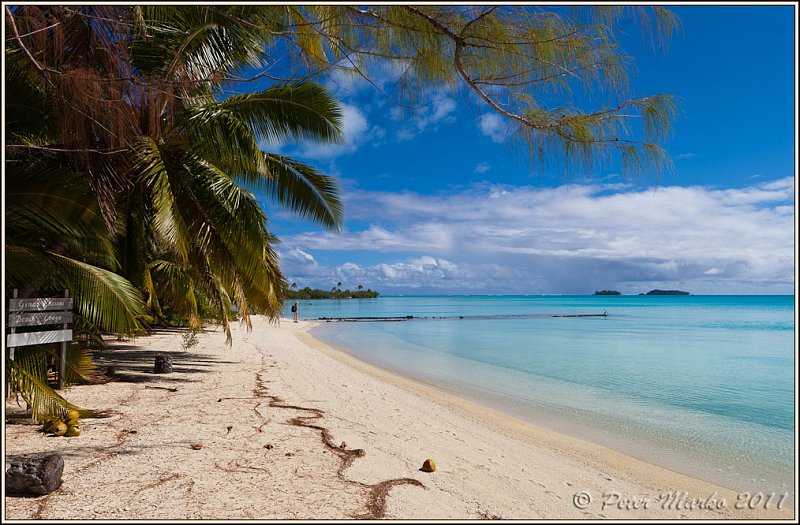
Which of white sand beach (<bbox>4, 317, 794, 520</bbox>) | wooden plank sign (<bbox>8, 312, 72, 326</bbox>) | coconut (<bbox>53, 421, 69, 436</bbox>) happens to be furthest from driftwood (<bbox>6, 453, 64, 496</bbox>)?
wooden plank sign (<bbox>8, 312, 72, 326</bbox>)

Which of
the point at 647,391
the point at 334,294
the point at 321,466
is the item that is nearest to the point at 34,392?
the point at 321,466

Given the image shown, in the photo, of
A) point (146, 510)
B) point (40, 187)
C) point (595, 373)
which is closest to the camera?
point (146, 510)

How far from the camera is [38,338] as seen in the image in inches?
206

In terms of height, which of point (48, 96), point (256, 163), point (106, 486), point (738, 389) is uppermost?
point (256, 163)

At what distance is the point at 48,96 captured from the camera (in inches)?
143

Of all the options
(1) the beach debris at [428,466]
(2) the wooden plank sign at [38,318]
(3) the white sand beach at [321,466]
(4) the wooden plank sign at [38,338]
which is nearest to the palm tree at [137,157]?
(4) the wooden plank sign at [38,338]

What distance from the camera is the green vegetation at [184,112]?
325 centimetres

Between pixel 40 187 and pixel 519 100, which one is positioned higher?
pixel 519 100

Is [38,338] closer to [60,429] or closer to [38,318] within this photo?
[38,318]

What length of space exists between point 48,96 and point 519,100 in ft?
11.3

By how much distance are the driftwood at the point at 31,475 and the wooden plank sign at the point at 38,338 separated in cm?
195

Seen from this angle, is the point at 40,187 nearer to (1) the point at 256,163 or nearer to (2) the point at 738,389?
(1) the point at 256,163

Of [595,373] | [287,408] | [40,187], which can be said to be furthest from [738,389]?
[40,187]

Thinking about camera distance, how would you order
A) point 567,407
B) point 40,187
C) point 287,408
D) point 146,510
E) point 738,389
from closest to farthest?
point 146,510 < point 40,187 < point 287,408 < point 567,407 < point 738,389
